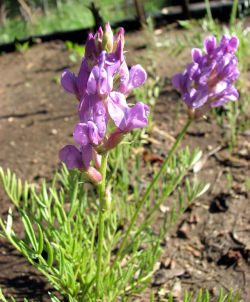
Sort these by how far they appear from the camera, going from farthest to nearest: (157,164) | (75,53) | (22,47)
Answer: (22,47) < (75,53) < (157,164)

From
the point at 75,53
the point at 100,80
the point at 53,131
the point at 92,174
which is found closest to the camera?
the point at 100,80

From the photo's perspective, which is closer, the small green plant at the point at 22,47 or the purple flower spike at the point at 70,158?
the purple flower spike at the point at 70,158

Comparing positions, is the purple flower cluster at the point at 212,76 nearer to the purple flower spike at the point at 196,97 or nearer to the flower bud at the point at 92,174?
the purple flower spike at the point at 196,97

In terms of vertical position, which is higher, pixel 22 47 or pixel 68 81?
pixel 68 81

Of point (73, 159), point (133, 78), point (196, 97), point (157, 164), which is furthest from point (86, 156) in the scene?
point (157, 164)

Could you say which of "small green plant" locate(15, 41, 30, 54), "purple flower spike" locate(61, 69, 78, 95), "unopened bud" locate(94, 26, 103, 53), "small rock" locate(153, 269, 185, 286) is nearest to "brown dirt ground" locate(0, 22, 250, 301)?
"small rock" locate(153, 269, 185, 286)

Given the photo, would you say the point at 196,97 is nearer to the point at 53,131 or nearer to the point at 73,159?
the point at 73,159

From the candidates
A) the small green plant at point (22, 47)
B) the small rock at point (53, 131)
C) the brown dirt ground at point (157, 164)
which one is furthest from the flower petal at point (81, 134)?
the small green plant at point (22, 47)
